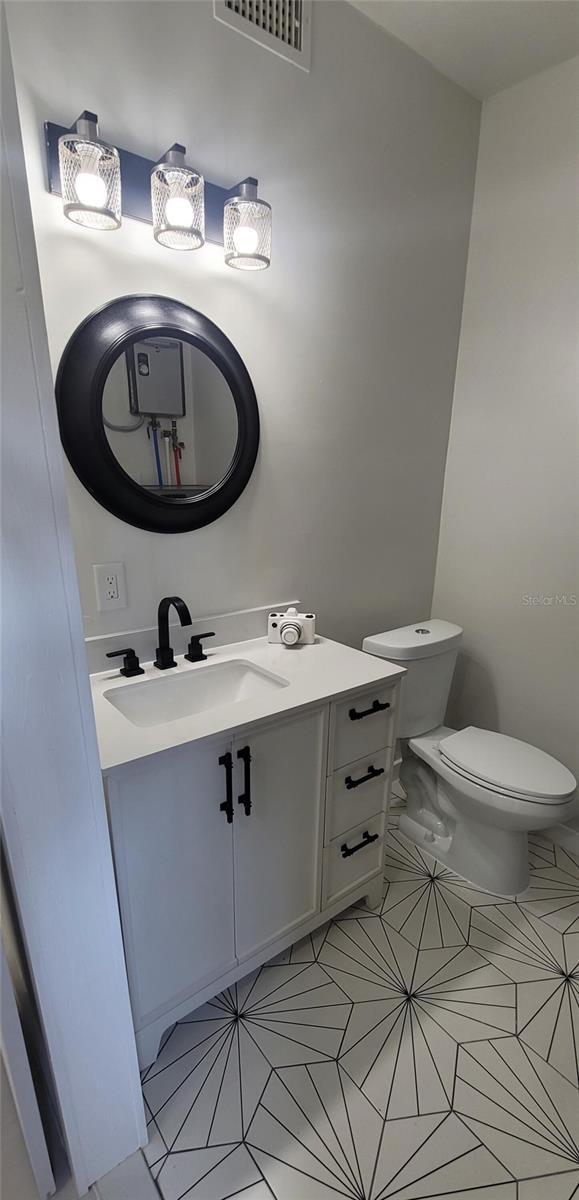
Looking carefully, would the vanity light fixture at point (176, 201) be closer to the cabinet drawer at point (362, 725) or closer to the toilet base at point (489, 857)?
the cabinet drawer at point (362, 725)

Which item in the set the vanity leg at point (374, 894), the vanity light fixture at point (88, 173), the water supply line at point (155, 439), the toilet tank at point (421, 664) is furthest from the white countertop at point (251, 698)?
the vanity light fixture at point (88, 173)

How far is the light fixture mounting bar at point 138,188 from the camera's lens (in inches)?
44.2

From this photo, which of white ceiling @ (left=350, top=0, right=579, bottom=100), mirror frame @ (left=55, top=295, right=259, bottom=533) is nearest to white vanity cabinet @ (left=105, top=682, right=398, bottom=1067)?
mirror frame @ (left=55, top=295, right=259, bottom=533)

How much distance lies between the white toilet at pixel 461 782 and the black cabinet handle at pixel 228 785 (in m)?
0.84

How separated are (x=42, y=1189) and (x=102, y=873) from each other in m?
0.67

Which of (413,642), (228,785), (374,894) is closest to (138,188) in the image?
(228,785)

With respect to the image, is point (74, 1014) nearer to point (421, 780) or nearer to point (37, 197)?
point (421, 780)

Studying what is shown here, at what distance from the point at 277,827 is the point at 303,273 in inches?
63.0

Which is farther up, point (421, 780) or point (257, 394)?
point (257, 394)

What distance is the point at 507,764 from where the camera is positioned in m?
1.76

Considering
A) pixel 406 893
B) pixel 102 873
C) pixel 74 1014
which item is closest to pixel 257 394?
pixel 102 873

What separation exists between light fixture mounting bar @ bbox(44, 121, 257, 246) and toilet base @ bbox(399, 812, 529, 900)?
6.54ft

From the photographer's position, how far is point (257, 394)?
5.22 ft

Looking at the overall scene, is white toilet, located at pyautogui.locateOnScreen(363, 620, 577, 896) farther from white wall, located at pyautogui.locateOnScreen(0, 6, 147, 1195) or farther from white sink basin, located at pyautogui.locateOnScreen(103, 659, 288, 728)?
white wall, located at pyautogui.locateOnScreen(0, 6, 147, 1195)
